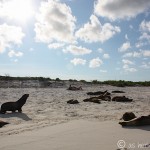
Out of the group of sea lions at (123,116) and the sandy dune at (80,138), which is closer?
the sandy dune at (80,138)

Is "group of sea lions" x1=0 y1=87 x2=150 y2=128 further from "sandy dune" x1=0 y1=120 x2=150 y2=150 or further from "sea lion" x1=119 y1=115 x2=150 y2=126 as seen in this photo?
"sandy dune" x1=0 y1=120 x2=150 y2=150

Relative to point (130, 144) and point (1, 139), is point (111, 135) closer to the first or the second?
point (130, 144)

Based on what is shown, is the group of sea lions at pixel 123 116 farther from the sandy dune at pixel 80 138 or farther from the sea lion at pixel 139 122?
the sandy dune at pixel 80 138

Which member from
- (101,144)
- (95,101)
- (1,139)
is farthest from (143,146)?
(95,101)

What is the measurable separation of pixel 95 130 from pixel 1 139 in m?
2.28

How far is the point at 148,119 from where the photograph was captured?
744cm


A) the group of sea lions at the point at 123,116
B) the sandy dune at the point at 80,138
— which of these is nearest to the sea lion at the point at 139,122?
the group of sea lions at the point at 123,116

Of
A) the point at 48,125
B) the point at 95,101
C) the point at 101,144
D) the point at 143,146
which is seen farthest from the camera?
the point at 95,101

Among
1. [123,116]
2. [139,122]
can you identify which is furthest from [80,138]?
[123,116]

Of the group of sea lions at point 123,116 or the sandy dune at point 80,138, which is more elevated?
the group of sea lions at point 123,116

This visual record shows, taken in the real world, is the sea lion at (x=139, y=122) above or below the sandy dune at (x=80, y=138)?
above

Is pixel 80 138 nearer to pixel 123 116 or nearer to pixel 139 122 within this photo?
pixel 139 122

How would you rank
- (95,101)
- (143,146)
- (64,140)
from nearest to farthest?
(143,146) → (64,140) → (95,101)

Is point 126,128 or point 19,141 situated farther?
point 126,128
